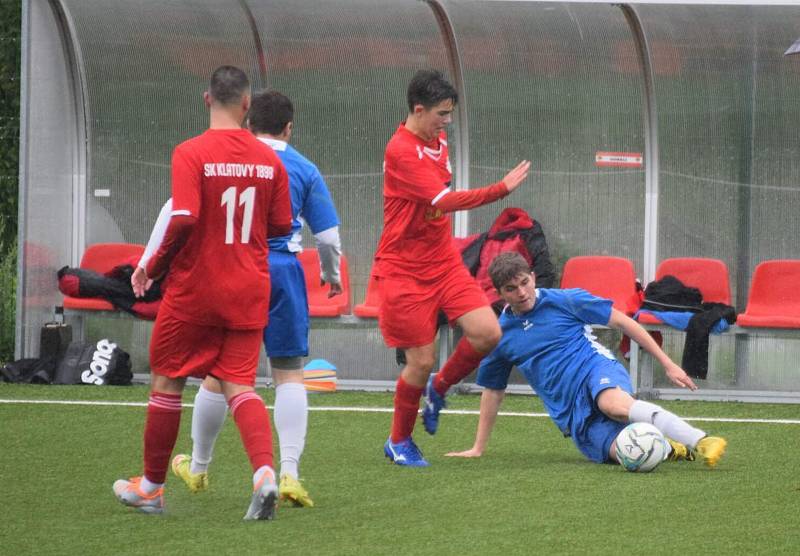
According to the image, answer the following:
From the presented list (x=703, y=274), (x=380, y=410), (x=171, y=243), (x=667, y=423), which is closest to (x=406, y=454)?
(x=667, y=423)

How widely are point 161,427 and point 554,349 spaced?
92.3 inches

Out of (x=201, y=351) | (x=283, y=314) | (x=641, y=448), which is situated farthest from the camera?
(x=641, y=448)

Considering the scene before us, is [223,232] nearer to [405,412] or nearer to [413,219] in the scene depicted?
[413,219]

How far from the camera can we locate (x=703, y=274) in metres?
11.5

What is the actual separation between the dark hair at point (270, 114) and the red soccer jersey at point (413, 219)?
931mm

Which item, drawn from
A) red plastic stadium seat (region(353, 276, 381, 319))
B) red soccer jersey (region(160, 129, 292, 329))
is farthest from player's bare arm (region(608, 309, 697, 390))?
red plastic stadium seat (region(353, 276, 381, 319))

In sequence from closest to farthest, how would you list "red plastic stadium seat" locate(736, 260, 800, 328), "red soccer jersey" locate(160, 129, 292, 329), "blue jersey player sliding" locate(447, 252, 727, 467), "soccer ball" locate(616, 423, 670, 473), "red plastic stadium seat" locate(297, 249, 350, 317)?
1. "red soccer jersey" locate(160, 129, 292, 329)
2. "soccer ball" locate(616, 423, 670, 473)
3. "blue jersey player sliding" locate(447, 252, 727, 467)
4. "red plastic stadium seat" locate(736, 260, 800, 328)
5. "red plastic stadium seat" locate(297, 249, 350, 317)

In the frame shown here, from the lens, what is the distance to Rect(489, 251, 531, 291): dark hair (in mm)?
7020

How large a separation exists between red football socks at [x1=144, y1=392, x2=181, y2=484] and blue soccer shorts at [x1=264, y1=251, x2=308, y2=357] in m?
0.70

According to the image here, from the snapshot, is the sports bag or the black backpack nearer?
the black backpack

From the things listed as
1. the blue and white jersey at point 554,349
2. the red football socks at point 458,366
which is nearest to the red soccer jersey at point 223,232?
the red football socks at point 458,366

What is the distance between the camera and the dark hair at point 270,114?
250 inches

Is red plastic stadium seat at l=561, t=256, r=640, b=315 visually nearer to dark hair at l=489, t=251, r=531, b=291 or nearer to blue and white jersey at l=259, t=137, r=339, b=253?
dark hair at l=489, t=251, r=531, b=291

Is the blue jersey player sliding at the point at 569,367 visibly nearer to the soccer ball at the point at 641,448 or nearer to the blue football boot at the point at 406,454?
the soccer ball at the point at 641,448
